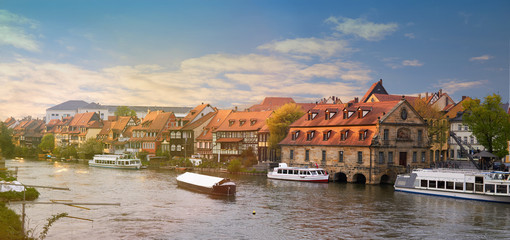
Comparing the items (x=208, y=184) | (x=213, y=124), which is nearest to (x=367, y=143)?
(x=208, y=184)

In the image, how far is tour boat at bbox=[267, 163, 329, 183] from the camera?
65.6 m

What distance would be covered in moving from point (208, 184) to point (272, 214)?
14860mm

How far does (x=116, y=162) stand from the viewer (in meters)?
93.9

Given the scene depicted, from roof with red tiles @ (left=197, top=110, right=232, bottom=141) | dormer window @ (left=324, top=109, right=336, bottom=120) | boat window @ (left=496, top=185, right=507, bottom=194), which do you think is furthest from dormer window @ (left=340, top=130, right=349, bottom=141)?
roof with red tiles @ (left=197, top=110, right=232, bottom=141)

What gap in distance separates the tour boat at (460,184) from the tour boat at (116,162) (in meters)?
51.4

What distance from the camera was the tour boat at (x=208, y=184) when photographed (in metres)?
52.0

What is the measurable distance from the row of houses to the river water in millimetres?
6041

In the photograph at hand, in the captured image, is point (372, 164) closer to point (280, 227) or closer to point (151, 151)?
point (280, 227)

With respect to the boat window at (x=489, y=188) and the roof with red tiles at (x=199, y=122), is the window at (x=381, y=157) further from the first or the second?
the roof with red tiles at (x=199, y=122)

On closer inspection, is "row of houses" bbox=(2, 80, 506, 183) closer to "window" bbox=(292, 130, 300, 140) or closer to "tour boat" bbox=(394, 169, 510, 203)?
"window" bbox=(292, 130, 300, 140)

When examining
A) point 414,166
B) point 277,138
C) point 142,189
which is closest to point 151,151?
point 277,138

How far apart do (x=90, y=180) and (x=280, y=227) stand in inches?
1554

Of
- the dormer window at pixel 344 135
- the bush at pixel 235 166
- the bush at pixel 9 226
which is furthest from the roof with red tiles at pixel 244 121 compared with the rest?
the bush at pixel 9 226

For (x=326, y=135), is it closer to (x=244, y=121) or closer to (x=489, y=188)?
(x=489, y=188)
